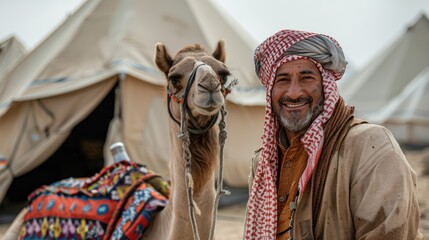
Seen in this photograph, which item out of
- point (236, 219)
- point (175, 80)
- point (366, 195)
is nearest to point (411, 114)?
point (236, 219)

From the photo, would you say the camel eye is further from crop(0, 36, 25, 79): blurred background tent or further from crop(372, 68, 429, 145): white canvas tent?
crop(372, 68, 429, 145): white canvas tent

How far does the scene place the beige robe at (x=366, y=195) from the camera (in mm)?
1689

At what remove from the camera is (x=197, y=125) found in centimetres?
274

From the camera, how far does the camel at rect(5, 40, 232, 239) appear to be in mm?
2565

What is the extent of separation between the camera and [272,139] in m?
2.18

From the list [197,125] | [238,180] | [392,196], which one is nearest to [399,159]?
[392,196]

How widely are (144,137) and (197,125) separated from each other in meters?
5.02

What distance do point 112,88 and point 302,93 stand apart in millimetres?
6377

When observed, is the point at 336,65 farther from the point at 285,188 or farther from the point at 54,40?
the point at 54,40

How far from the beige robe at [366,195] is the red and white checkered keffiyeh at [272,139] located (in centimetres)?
10

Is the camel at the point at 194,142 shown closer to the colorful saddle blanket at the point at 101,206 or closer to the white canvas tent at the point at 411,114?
the colorful saddle blanket at the point at 101,206

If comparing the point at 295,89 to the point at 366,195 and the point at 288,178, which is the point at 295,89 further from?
the point at 366,195

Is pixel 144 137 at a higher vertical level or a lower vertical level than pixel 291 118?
lower

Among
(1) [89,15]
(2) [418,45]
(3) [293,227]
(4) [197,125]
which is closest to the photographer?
(3) [293,227]
